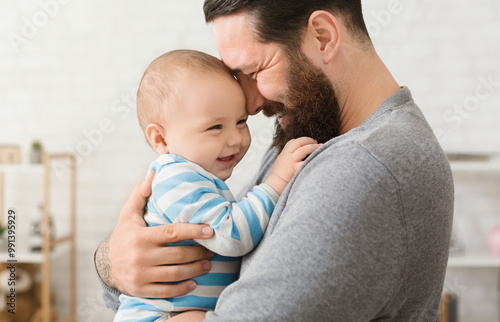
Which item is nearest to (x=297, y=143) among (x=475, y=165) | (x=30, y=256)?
(x=475, y=165)

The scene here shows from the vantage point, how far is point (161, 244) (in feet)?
3.62

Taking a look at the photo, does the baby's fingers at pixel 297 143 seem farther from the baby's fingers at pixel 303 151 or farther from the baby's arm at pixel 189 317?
the baby's arm at pixel 189 317

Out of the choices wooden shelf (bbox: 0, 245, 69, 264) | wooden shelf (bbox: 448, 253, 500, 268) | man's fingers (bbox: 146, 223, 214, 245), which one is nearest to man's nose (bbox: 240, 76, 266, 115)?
man's fingers (bbox: 146, 223, 214, 245)

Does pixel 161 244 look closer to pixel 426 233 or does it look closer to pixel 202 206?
pixel 202 206

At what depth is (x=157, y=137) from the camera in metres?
1.26

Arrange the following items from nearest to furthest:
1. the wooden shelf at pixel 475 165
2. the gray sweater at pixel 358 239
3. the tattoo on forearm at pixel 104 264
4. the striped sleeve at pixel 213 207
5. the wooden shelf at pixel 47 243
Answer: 1. the gray sweater at pixel 358 239
2. the striped sleeve at pixel 213 207
3. the tattoo on forearm at pixel 104 264
4. the wooden shelf at pixel 475 165
5. the wooden shelf at pixel 47 243

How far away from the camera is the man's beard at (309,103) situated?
1.13 meters

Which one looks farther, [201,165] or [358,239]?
[201,165]

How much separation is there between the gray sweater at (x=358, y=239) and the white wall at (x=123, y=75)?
2.64m

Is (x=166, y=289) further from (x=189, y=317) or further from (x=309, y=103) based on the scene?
(x=309, y=103)

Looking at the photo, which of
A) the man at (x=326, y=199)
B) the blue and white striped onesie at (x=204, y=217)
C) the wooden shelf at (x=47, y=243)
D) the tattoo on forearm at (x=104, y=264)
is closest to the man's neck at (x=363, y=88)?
the man at (x=326, y=199)

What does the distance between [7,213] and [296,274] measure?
138 inches

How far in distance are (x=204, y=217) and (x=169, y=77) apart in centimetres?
37

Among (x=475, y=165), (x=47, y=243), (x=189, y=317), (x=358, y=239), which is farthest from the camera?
(x=47, y=243)
